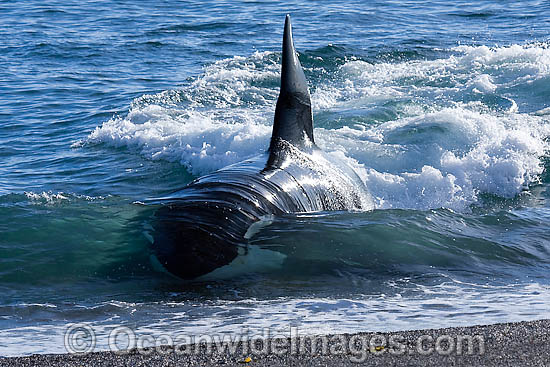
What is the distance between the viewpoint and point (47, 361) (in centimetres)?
403

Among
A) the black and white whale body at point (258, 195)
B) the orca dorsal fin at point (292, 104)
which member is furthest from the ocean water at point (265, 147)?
the orca dorsal fin at point (292, 104)

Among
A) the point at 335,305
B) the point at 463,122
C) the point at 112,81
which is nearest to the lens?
the point at 335,305

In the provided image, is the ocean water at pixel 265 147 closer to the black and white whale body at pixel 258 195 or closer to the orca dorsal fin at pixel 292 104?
the black and white whale body at pixel 258 195

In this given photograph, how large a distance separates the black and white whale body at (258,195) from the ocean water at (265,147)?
162mm

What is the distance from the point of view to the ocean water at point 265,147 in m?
5.15

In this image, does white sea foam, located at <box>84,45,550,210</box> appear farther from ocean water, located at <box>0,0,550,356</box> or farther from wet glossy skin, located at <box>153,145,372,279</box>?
wet glossy skin, located at <box>153,145,372,279</box>

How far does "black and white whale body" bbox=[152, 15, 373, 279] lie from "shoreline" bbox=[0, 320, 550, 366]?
3.88 ft

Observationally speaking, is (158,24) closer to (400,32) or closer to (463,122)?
(400,32)

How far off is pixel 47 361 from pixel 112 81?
1182 centimetres

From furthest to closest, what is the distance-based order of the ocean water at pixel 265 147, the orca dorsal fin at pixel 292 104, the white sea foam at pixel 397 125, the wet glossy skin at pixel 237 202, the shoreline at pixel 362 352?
the white sea foam at pixel 397 125 → the orca dorsal fin at pixel 292 104 → the wet glossy skin at pixel 237 202 → the ocean water at pixel 265 147 → the shoreline at pixel 362 352

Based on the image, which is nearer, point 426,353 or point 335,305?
point 426,353

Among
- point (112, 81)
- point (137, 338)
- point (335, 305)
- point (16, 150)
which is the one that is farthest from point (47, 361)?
point (112, 81)

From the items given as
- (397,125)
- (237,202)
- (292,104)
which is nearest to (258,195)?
(237,202)

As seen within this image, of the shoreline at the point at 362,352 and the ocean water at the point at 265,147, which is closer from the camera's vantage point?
the shoreline at the point at 362,352
